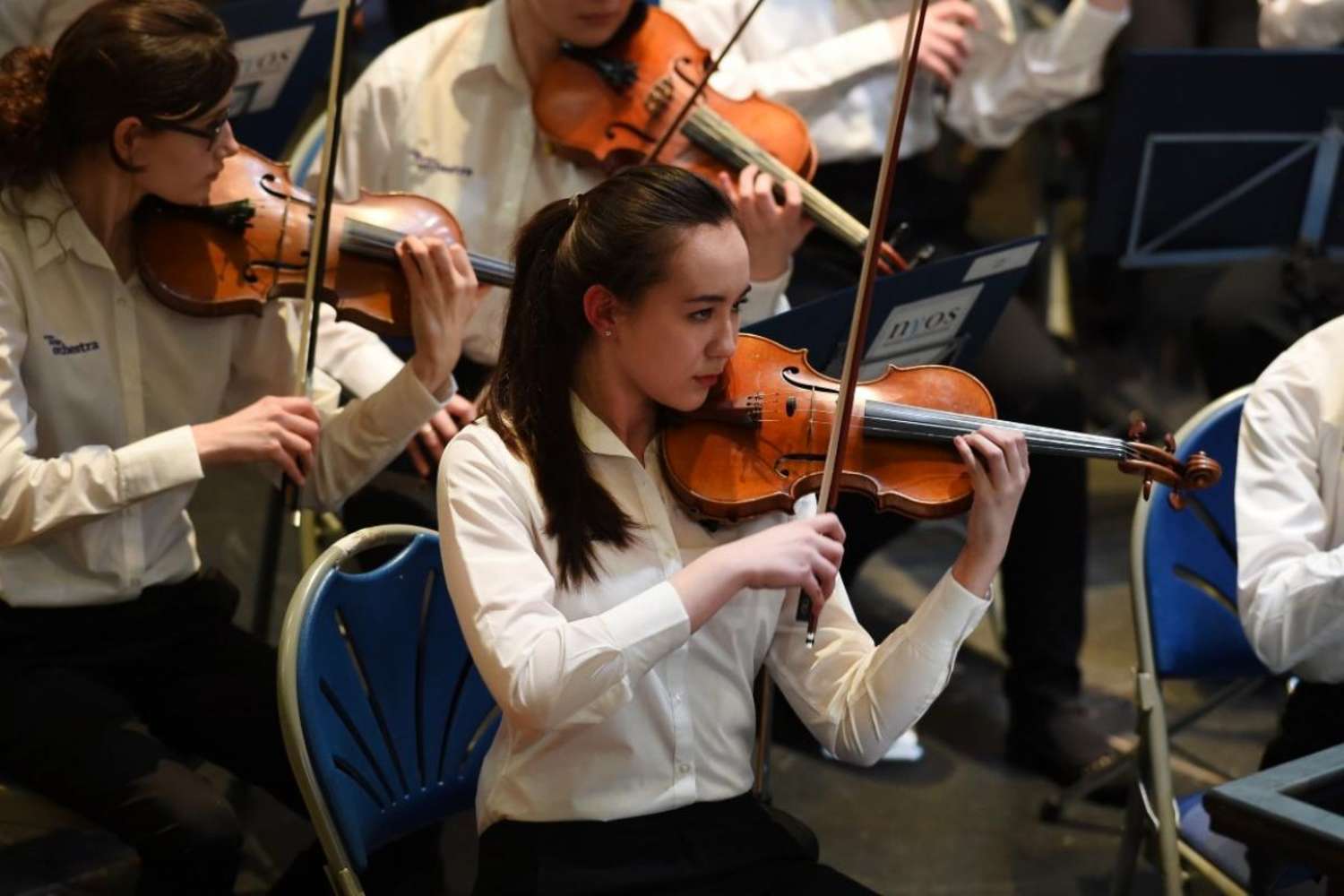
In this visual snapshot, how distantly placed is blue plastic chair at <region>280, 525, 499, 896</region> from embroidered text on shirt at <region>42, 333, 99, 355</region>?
1.50 feet

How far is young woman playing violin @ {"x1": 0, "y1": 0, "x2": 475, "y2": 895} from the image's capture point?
5.98 feet

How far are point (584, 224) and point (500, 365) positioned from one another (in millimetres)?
164

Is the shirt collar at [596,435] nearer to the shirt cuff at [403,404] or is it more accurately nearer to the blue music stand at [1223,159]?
the shirt cuff at [403,404]

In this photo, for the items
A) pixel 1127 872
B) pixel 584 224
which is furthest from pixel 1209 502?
pixel 584 224

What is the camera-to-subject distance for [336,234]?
2.10 metres

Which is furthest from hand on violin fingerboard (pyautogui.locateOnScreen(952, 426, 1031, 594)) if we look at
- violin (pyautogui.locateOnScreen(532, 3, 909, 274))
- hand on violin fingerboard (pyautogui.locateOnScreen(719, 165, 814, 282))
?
violin (pyautogui.locateOnScreen(532, 3, 909, 274))

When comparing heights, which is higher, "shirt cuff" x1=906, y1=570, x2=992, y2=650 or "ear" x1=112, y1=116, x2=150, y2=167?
"ear" x1=112, y1=116, x2=150, y2=167

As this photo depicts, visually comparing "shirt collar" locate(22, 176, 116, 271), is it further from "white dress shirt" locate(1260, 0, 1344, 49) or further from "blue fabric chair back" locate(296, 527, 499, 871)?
"white dress shirt" locate(1260, 0, 1344, 49)

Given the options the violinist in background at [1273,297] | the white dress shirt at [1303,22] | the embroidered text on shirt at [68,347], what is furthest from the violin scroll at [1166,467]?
the white dress shirt at [1303,22]

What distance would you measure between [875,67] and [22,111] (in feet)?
4.77

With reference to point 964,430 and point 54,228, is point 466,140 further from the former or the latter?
point 964,430

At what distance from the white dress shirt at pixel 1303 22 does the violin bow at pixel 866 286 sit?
6.46 feet

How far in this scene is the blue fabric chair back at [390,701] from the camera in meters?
1.64

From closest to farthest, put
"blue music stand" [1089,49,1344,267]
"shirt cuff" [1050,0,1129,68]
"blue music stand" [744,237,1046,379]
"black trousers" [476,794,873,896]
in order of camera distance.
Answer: "black trousers" [476,794,873,896], "blue music stand" [744,237,1046,379], "blue music stand" [1089,49,1344,267], "shirt cuff" [1050,0,1129,68]
